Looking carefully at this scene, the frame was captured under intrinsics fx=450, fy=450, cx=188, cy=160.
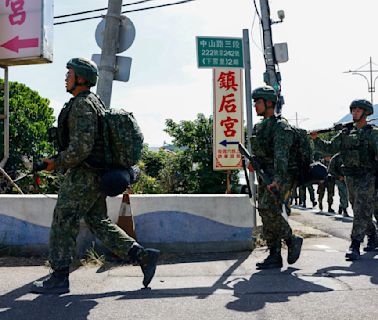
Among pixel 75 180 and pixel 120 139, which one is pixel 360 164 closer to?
pixel 120 139

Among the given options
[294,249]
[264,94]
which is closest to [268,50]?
[264,94]

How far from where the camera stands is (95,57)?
16.8 ft

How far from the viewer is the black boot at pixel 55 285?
360 cm

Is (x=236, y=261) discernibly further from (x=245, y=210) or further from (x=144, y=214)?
(x=144, y=214)

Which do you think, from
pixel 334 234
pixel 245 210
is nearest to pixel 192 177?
pixel 334 234

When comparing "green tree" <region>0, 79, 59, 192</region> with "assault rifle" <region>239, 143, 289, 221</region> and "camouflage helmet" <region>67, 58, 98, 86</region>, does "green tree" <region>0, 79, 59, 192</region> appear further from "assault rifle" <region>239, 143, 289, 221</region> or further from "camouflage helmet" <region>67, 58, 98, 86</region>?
"camouflage helmet" <region>67, 58, 98, 86</region>

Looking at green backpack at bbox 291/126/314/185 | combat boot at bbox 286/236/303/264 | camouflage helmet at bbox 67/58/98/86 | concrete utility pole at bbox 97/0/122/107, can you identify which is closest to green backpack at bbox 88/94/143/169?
camouflage helmet at bbox 67/58/98/86

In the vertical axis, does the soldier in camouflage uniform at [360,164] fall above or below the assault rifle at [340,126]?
below

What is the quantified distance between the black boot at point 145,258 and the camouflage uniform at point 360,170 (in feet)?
8.29

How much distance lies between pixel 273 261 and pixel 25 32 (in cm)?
481

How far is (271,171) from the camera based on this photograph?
4523mm

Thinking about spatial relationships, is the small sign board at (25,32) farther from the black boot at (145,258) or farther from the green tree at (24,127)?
the green tree at (24,127)

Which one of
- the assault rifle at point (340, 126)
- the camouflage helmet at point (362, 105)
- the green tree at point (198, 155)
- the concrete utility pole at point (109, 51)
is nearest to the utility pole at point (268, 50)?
the green tree at point (198, 155)

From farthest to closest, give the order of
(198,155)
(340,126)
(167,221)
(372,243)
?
(198,155) < (340,126) < (372,243) < (167,221)
